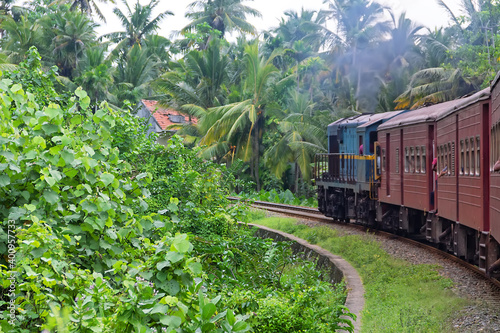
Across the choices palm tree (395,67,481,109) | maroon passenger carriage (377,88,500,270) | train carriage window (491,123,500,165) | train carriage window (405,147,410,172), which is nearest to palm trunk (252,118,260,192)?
palm tree (395,67,481,109)

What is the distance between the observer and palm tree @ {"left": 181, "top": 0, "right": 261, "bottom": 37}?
1887 inches

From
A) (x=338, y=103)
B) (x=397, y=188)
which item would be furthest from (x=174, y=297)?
(x=338, y=103)

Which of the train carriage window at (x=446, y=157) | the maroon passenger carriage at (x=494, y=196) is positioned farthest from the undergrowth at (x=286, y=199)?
the maroon passenger carriage at (x=494, y=196)

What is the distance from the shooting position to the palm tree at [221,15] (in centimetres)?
4794

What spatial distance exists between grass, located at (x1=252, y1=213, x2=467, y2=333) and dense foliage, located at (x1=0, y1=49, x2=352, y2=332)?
1.47 metres

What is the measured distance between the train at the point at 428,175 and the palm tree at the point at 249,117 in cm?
760

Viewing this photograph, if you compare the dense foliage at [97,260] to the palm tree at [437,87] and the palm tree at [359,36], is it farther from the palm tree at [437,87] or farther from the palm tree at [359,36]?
the palm tree at [359,36]

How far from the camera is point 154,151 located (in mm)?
9078

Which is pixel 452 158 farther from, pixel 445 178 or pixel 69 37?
pixel 69 37

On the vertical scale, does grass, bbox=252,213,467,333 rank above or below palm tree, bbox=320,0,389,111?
below

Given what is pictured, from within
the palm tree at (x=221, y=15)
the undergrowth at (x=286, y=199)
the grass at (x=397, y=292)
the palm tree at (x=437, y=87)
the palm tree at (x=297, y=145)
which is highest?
the palm tree at (x=221, y=15)

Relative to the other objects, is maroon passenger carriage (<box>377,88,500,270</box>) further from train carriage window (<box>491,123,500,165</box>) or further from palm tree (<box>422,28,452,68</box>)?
palm tree (<box>422,28,452,68</box>)

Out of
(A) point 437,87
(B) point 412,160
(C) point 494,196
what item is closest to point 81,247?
(C) point 494,196

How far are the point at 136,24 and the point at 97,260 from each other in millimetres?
45031
